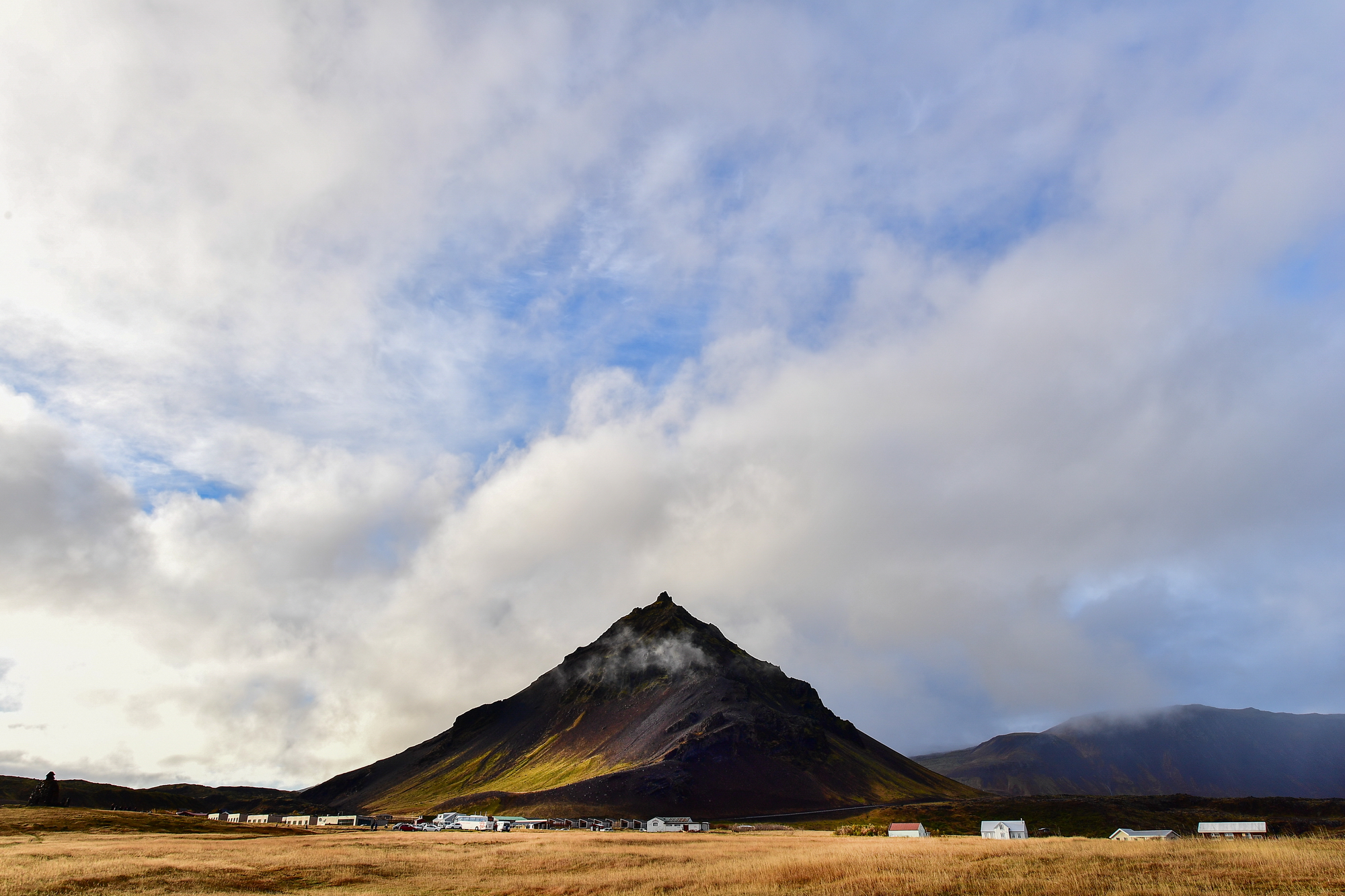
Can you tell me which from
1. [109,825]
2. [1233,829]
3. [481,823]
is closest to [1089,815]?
[1233,829]

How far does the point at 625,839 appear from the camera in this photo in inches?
3369

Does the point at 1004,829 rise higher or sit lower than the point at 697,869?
lower

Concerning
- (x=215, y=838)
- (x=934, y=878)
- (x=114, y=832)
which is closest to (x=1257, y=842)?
(x=934, y=878)

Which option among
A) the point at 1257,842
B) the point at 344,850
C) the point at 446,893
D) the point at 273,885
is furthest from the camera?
the point at 344,850

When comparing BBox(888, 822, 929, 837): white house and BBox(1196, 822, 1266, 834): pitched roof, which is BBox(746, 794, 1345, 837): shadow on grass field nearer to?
BBox(1196, 822, 1266, 834): pitched roof

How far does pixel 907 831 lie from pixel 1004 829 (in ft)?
47.2

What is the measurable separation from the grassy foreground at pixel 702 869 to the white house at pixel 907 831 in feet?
176

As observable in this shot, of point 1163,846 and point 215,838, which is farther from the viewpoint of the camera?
point 215,838

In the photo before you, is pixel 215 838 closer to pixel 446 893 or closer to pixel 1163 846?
pixel 446 893

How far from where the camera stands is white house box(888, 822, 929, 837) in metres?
112

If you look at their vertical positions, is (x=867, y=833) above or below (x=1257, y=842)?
below

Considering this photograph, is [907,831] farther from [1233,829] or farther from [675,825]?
[675,825]

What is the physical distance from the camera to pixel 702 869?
49500 mm

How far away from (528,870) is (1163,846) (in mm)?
41189
